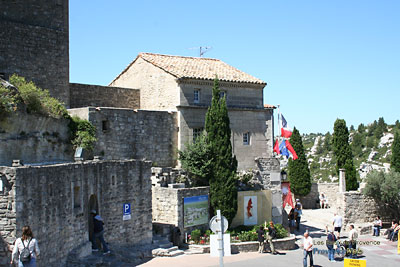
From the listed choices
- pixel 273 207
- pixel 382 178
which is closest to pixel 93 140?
pixel 273 207

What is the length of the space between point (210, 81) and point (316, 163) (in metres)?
67.4

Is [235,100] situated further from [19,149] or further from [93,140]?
[19,149]

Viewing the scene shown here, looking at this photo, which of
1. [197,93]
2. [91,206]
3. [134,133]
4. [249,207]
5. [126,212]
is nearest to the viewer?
[91,206]

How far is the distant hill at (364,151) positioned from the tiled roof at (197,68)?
42.4 m

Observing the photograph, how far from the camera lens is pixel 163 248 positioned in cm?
2123

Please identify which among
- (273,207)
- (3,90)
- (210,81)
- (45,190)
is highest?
(210,81)

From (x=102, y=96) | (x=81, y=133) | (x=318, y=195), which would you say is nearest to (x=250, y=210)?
(x=81, y=133)

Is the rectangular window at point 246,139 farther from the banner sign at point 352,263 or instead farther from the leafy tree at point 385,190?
the banner sign at point 352,263

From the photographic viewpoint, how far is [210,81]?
28719 mm

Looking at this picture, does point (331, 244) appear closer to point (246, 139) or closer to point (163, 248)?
point (163, 248)

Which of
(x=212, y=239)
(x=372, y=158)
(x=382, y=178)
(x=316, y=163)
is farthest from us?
(x=316, y=163)

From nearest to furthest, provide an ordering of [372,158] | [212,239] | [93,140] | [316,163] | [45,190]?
[212,239]
[45,190]
[93,140]
[372,158]
[316,163]

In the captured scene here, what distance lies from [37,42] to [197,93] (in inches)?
374

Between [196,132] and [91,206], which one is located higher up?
[196,132]
